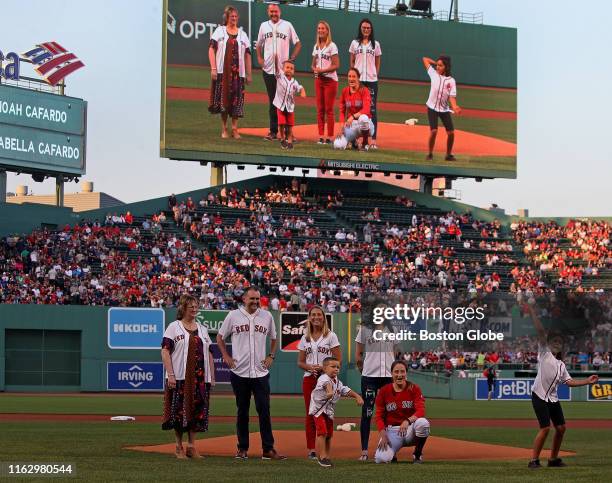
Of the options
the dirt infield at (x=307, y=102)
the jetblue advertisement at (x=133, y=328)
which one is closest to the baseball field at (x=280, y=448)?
the jetblue advertisement at (x=133, y=328)

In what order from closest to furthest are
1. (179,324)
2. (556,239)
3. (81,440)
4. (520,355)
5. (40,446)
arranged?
(179,324)
(40,446)
(81,440)
(520,355)
(556,239)

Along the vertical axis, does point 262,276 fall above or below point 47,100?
below

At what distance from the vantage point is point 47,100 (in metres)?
50.2

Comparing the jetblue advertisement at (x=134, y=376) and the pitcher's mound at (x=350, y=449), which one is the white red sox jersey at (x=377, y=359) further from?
Result: the jetblue advertisement at (x=134, y=376)

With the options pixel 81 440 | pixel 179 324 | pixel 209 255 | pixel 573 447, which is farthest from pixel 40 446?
pixel 209 255

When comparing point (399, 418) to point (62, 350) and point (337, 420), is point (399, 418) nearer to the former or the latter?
point (337, 420)

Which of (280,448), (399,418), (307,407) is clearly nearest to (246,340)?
(307,407)

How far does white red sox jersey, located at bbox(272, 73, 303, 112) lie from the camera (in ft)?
172

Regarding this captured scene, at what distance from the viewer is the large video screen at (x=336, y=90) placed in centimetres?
5150

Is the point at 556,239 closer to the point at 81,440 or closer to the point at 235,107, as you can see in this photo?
the point at 235,107

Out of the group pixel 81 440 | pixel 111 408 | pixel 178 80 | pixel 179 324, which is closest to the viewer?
pixel 179 324

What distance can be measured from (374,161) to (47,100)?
46.6 feet

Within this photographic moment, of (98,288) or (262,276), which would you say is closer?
(98,288)

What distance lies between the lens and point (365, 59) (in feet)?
177
